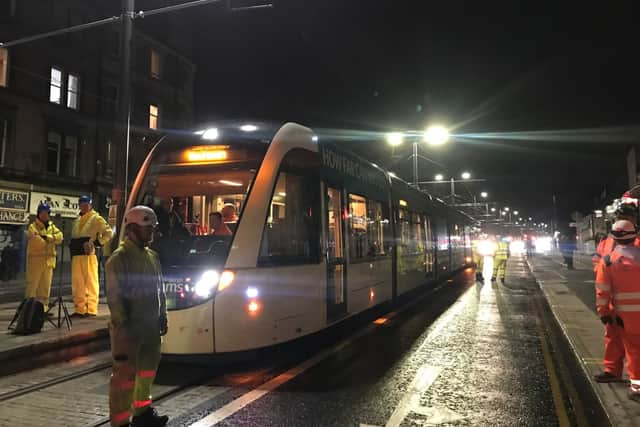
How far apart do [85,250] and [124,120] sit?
2.53m

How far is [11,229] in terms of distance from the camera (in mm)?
22141

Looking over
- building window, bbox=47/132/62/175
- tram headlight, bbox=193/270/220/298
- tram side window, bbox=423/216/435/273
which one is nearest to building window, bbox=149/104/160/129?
building window, bbox=47/132/62/175

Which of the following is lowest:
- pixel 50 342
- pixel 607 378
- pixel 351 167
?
pixel 607 378

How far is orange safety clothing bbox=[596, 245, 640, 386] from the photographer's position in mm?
4855

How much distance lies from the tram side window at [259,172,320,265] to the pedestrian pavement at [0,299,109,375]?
3331 mm

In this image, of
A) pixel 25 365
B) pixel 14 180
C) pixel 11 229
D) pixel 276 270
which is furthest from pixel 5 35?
pixel 276 270

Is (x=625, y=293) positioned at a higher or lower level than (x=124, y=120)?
lower

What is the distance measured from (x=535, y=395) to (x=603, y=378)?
818 millimetres

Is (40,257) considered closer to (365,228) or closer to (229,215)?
(229,215)

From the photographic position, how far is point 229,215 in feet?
20.9

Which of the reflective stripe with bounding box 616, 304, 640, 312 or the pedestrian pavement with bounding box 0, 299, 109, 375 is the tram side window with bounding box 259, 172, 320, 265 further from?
the reflective stripe with bounding box 616, 304, 640, 312

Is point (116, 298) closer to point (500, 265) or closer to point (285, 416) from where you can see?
point (285, 416)

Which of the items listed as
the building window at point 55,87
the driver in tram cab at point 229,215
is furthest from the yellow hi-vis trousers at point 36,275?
the building window at point 55,87

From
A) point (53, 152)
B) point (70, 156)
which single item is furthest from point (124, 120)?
point (70, 156)
